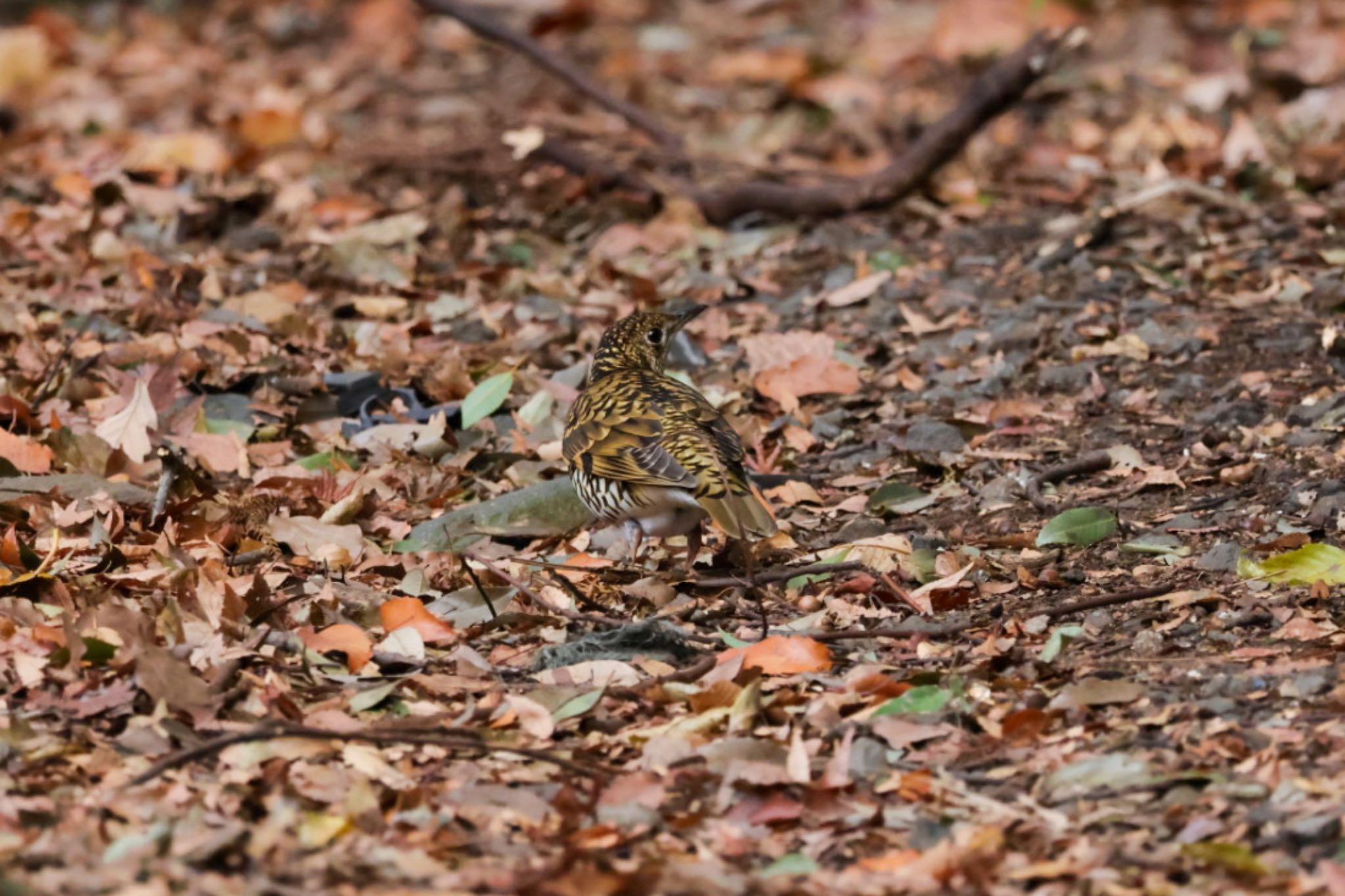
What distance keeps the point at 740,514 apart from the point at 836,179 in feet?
16.2

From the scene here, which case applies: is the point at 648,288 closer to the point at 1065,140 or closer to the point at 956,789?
the point at 1065,140

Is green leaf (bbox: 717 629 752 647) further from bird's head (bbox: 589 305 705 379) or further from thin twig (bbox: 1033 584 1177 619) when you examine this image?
bird's head (bbox: 589 305 705 379)

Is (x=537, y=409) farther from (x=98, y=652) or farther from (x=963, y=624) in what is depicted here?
(x=98, y=652)

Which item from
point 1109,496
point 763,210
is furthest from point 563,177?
point 1109,496

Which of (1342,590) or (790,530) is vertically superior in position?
(1342,590)

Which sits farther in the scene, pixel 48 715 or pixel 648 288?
pixel 648 288

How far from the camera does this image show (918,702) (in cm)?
515

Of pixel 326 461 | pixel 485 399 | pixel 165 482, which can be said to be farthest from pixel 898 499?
pixel 165 482

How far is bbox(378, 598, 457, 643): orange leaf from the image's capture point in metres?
5.84

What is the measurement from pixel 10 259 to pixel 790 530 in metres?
4.91

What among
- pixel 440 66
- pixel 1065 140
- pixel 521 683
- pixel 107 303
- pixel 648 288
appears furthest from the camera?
pixel 440 66

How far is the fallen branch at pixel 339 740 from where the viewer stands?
15.1 ft

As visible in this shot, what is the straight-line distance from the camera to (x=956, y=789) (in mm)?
4660

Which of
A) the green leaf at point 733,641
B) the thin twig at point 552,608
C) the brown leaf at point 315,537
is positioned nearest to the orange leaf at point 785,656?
the green leaf at point 733,641
